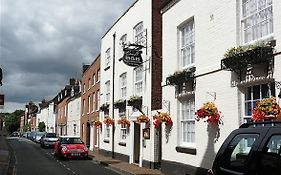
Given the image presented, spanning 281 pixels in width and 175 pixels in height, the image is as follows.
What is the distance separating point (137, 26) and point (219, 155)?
16565 millimetres

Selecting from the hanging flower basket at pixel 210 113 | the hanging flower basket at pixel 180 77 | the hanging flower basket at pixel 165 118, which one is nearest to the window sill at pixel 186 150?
the hanging flower basket at pixel 165 118

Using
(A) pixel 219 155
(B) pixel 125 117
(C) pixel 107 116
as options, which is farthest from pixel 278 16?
(C) pixel 107 116

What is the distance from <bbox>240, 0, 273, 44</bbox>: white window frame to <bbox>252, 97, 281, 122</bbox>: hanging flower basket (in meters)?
1.95

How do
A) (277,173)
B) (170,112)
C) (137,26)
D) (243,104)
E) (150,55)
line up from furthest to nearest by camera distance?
(137,26) → (150,55) → (170,112) → (243,104) → (277,173)

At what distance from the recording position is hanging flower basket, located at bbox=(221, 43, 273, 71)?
9461mm

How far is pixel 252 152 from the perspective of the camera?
4.66 metres

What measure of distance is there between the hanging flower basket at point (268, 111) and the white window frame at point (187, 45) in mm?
5351

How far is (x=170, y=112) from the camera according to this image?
15.5m

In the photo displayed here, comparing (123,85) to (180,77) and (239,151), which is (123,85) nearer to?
(180,77)

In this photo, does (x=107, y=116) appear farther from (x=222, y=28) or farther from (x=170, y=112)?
(x=222, y=28)

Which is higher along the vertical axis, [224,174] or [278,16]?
[278,16]

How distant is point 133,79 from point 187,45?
287 inches

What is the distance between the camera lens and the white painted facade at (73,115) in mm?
43594

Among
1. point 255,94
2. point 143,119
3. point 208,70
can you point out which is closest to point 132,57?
point 143,119
